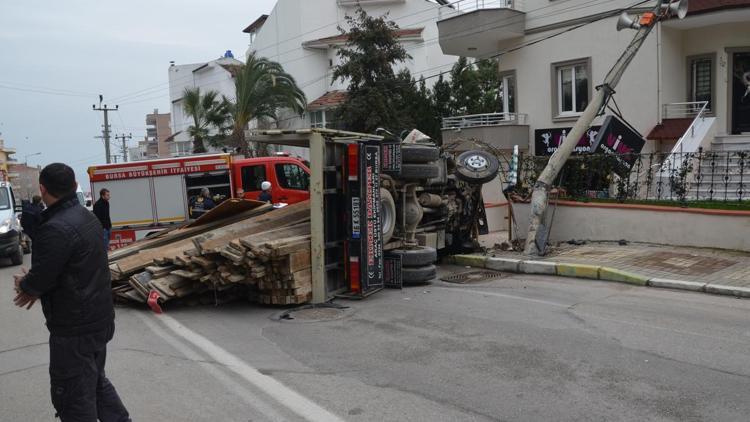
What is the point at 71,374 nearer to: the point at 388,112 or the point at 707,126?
the point at 707,126

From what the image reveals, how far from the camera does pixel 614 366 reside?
5.65 m

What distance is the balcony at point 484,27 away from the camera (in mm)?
19531

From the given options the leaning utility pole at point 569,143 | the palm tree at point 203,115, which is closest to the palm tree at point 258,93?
the palm tree at point 203,115

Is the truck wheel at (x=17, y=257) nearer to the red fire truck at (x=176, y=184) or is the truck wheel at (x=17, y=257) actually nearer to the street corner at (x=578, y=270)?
the red fire truck at (x=176, y=184)

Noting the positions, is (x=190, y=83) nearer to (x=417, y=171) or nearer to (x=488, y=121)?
(x=488, y=121)

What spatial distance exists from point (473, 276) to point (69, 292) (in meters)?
7.92

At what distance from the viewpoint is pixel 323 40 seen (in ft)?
122

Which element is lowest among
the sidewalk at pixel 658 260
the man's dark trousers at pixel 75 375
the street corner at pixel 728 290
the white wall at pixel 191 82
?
the street corner at pixel 728 290

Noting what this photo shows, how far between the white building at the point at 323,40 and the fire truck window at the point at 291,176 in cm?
1995

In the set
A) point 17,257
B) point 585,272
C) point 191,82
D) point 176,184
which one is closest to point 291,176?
point 176,184

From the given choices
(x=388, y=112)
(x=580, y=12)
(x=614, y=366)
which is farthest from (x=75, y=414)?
(x=388, y=112)

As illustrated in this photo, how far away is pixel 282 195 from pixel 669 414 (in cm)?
1225

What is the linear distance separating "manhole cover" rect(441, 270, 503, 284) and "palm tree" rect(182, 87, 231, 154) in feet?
85.1

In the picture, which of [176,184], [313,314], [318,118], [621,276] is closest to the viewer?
[313,314]
